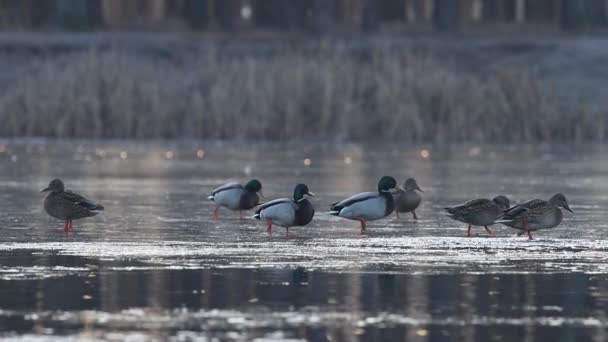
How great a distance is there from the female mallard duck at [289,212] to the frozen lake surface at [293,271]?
18 centimetres

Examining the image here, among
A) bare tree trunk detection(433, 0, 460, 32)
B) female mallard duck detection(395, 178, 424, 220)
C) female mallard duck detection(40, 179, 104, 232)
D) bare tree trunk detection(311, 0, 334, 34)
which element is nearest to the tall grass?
bare tree trunk detection(311, 0, 334, 34)

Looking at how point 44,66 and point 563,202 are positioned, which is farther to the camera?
point 44,66

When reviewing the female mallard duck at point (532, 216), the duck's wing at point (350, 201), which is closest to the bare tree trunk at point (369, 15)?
the duck's wing at point (350, 201)

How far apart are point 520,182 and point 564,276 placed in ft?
38.6

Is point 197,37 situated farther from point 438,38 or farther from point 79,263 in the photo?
point 79,263

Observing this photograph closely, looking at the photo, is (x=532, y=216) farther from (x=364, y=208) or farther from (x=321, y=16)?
(x=321, y=16)

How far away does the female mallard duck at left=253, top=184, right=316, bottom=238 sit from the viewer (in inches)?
709

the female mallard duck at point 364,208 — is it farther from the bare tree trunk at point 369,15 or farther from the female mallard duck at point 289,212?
the bare tree trunk at point 369,15

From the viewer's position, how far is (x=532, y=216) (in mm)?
17922

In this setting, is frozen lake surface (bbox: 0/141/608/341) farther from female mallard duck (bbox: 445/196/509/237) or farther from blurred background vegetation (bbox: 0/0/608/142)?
blurred background vegetation (bbox: 0/0/608/142)

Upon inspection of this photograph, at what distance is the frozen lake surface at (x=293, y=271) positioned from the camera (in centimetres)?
1234

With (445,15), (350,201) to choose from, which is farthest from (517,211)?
(445,15)

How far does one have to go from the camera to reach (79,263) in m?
15.7

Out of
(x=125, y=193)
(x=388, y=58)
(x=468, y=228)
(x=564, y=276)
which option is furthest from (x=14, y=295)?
(x=388, y=58)
